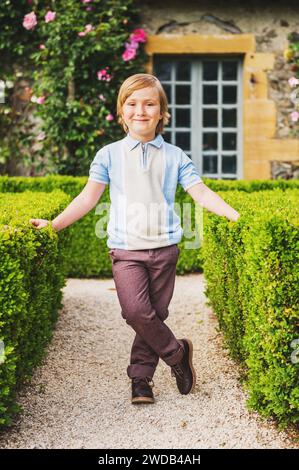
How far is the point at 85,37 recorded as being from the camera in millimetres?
8062

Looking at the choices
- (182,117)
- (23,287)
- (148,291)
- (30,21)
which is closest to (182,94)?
(182,117)

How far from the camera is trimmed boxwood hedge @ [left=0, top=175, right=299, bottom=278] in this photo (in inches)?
277

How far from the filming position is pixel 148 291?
138 inches

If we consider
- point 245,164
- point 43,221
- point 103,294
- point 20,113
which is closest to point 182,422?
point 43,221

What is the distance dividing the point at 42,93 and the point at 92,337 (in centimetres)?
430

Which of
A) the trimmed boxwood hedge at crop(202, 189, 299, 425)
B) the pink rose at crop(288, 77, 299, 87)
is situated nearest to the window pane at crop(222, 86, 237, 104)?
the pink rose at crop(288, 77, 299, 87)

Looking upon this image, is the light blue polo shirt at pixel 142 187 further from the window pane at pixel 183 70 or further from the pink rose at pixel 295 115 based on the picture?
the window pane at pixel 183 70

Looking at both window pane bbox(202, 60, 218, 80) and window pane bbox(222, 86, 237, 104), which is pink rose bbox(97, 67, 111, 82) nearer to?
window pane bbox(202, 60, 218, 80)

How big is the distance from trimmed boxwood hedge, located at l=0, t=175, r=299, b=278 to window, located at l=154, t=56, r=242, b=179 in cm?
158

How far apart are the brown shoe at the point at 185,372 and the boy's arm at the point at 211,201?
0.71 metres

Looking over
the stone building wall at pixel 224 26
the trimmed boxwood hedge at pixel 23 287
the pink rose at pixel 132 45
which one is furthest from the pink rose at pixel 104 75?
the trimmed boxwood hedge at pixel 23 287

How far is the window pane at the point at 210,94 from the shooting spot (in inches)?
341

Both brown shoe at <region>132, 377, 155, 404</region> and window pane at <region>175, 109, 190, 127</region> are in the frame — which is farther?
window pane at <region>175, 109, 190, 127</region>

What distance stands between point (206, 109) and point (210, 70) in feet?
1.51
